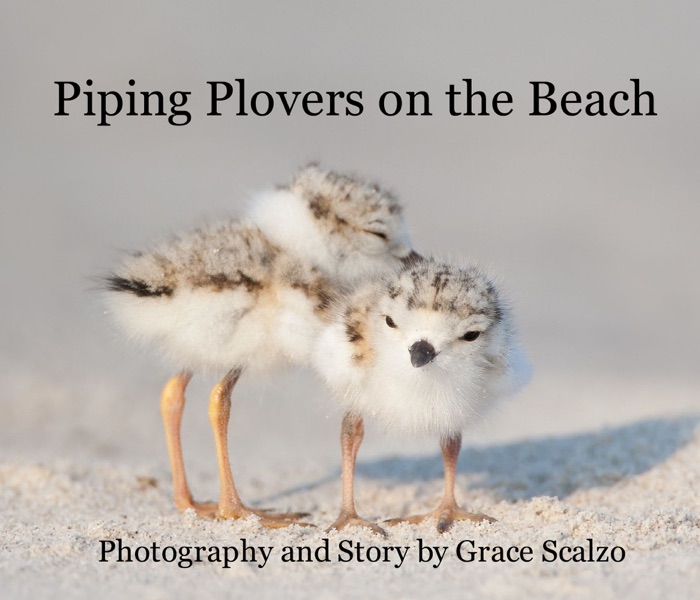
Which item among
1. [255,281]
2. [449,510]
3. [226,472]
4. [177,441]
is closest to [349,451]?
[449,510]

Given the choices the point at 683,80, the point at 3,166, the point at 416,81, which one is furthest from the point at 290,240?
the point at 683,80

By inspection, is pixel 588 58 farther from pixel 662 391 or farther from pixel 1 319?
pixel 1 319

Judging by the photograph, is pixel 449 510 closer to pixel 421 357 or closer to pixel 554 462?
pixel 421 357

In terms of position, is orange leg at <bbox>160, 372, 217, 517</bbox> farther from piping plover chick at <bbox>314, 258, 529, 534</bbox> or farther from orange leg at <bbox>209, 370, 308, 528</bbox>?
piping plover chick at <bbox>314, 258, 529, 534</bbox>

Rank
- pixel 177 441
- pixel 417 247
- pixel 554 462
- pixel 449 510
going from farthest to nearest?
pixel 417 247 < pixel 554 462 < pixel 177 441 < pixel 449 510

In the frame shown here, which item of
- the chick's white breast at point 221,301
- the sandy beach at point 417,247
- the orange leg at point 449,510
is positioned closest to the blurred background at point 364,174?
the sandy beach at point 417,247

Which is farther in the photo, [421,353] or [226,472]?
[226,472]

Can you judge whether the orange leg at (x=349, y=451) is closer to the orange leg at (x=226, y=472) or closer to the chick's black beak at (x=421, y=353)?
the orange leg at (x=226, y=472)
